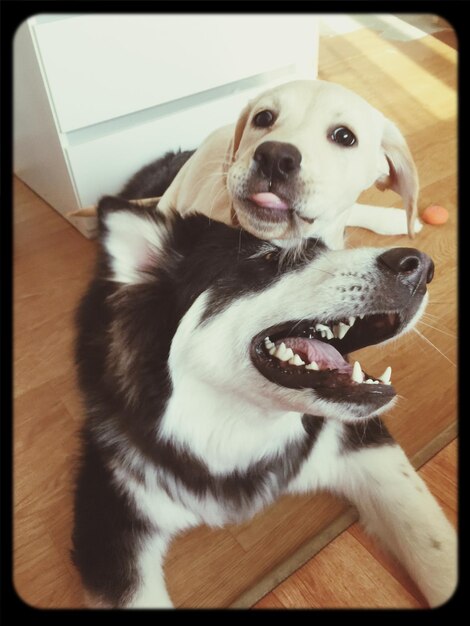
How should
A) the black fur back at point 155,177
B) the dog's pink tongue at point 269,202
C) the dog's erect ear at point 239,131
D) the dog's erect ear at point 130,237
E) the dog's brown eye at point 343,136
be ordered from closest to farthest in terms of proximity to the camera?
the dog's erect ear at point 130,237 < the dog's pink tongue at point 269,202 < the dog's brown eye at point 343,136 < the dog's erect ear at point 239,131 < the black fur back at point 155,177

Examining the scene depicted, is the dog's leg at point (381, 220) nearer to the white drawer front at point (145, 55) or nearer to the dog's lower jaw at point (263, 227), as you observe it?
the white drawer front at point (145, 55)

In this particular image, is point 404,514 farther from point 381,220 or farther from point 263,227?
point 381,220

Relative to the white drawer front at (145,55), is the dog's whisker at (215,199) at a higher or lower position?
lower

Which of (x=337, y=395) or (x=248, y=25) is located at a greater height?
(x=248, y=25)

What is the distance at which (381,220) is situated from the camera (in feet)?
5.98

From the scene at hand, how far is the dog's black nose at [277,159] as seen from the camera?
1013 millimetres

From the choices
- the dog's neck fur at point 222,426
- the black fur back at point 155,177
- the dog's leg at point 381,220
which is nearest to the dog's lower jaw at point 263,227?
the dog's neck fur at point 222,426

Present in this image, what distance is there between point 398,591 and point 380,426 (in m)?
0.31

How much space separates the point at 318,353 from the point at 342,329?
0.25 ft

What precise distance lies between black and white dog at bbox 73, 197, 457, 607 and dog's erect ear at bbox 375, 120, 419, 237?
1.56 feet

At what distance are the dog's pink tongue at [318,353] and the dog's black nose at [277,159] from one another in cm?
30
